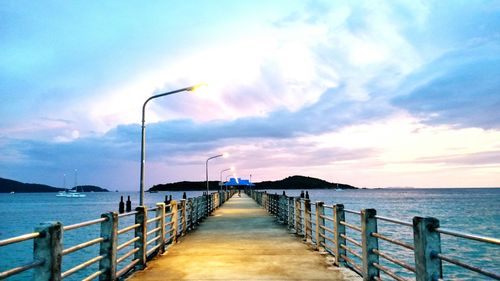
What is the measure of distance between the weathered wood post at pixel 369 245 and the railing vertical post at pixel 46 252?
5116mm

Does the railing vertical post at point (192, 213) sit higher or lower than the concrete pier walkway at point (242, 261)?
higher

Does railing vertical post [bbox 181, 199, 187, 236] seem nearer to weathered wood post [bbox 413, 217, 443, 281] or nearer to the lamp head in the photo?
the lamp head

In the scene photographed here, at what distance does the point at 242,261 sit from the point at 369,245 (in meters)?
3.43

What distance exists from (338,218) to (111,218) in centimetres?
494

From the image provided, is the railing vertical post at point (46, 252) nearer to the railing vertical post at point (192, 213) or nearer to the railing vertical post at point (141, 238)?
the railing vertical post at point (141, 238)

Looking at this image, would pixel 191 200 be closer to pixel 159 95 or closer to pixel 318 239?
pixel 159 95

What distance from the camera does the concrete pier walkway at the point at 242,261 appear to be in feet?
27.2

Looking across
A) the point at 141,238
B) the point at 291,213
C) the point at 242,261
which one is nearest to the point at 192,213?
the point at 291,213

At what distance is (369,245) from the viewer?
7566 millimetres

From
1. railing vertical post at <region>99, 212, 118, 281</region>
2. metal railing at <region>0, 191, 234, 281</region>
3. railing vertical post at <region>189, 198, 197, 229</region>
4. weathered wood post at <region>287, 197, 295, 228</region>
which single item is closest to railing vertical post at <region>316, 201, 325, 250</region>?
metal railing at <region>0, 191, 234, 281</region>

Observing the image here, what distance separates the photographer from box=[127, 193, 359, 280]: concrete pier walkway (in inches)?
327

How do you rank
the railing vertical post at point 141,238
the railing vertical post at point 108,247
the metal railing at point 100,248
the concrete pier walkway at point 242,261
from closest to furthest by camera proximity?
1. the metal railing at point 100,248
2. the railing vertical post at point 108,247
3. the concrete pier walkway at point 242,261
4. the railing vertical post at point 141,238

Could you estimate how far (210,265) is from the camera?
942 centimetres

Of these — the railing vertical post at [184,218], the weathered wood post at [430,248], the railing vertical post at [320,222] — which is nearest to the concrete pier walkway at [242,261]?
the railing vertical post at [320,222]
